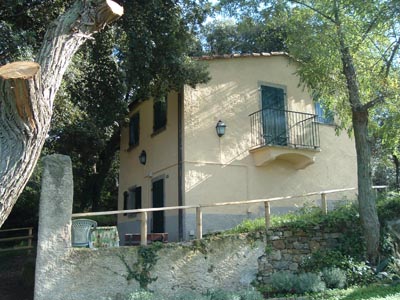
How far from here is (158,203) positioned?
1552cm

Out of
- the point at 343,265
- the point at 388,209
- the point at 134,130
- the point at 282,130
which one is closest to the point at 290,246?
the point at 343,265

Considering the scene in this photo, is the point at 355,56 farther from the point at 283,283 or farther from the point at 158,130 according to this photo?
the point at 158,130

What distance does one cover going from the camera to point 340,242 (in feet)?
34.6

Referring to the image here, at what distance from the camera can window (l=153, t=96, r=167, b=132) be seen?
51.3 feet

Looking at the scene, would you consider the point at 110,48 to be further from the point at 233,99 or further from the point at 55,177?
the point at 55,177

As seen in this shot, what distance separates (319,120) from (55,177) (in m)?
10.3

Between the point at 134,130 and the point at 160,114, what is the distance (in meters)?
2.65

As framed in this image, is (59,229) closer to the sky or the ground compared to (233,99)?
closer to the ground

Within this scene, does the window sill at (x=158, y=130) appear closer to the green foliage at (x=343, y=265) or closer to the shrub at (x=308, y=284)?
the green foliage at (x=343, y=265)

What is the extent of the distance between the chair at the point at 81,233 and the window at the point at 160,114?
21.4 feet

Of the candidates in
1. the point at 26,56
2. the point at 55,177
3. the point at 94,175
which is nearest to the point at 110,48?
the point at 26,56

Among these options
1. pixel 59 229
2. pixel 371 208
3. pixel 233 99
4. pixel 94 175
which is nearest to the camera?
pixel 59 229

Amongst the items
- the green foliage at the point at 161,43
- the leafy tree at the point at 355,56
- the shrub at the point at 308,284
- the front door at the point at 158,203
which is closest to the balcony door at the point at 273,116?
the green foliage at the point at 161,43

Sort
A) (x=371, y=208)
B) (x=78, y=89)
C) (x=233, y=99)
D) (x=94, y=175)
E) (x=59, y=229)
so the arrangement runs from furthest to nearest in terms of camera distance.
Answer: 1. (x=94, y=175)
2. (x=233, y=99)
3. (x=78, y=89)
4. (x=371, y=208)
5. (x=59, y=229)
